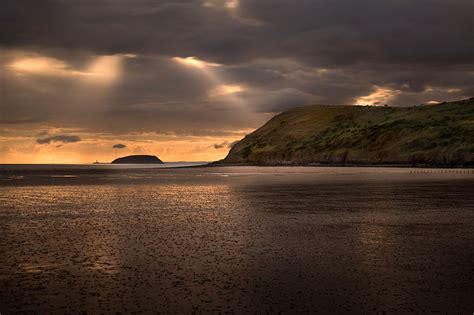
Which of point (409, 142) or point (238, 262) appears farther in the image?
point (409, 142)

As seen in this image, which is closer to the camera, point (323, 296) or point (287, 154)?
point (323, 296)

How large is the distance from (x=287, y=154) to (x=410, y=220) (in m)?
179

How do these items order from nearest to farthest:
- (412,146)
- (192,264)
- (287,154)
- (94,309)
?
(94,309) < (192,264) < (412,146) < (287,154)

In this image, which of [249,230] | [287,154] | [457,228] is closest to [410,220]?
[457,228]

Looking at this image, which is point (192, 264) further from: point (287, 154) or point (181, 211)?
point (287, 154)

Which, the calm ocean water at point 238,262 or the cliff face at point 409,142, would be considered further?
the cliff face at point 409,142

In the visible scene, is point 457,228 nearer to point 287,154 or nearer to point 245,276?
point 245,276

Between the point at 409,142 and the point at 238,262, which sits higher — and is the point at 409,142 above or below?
above

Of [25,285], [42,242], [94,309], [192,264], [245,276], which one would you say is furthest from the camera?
[42,242]

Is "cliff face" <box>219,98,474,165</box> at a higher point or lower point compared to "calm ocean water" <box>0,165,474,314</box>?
higher

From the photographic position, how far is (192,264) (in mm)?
11734

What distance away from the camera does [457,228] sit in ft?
57.5

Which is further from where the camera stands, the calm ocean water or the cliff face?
the cliff face

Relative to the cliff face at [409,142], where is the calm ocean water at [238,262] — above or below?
below
